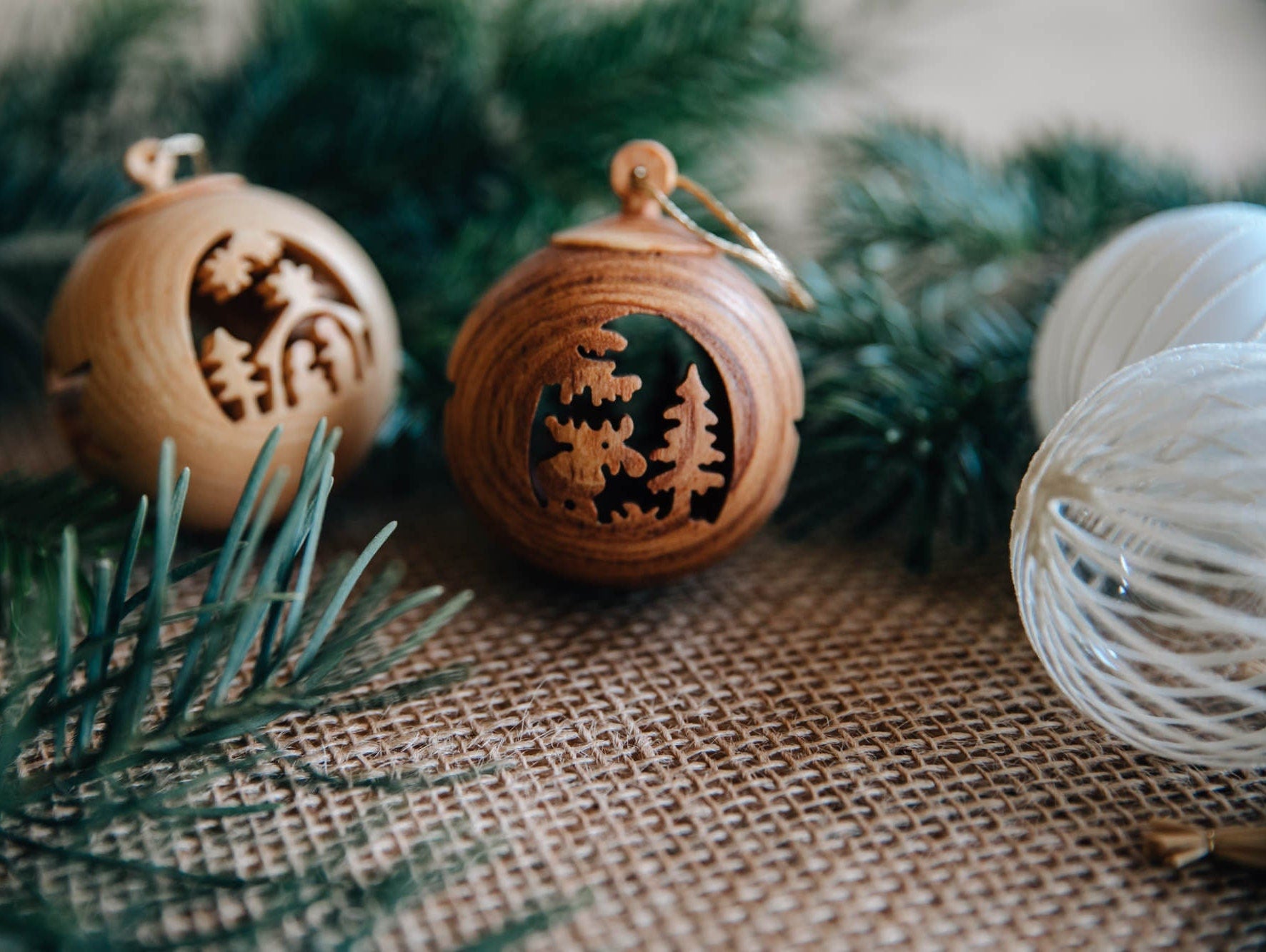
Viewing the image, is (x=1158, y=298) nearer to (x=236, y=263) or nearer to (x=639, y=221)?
(x=639, y=221)

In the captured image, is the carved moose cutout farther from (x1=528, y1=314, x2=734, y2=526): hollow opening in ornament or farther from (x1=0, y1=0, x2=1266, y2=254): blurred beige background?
(x1=0, y1=0, x2=1266, y2=254): blurred beige background

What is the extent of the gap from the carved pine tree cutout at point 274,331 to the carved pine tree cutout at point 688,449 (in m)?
0.17

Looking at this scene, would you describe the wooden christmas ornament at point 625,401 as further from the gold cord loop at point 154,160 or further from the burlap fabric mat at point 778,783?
the gold cord loop at point 154,160

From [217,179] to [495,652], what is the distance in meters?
0.27

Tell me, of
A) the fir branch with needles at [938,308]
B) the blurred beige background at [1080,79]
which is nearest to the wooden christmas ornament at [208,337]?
the fir branch with needles at [938,308]

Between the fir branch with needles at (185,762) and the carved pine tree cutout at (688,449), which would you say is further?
the carved pine tree cutout at (688,449)

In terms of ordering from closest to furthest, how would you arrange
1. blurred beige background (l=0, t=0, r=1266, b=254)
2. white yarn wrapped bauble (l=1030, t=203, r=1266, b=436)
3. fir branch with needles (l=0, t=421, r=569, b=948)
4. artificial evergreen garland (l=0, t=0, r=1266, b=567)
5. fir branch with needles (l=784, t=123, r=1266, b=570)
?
1. fir branch with needles (l=0, t=421, r=569, b=948)
2. white yarn wrapped bauble (l=1030, t=203, r=1266, b=436)
3. fir branch with needles (l=784, t=123, r=1266, b=570)
4. artificial evergreen garland (l=0, t=0, r=1266, b=567)
5. blurred beige background (l=0, t=0, r=1266, b=254)

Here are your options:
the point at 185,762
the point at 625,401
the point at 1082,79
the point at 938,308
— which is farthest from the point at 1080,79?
the point at 185,762

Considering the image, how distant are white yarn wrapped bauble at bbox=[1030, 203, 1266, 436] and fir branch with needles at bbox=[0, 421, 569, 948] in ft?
0.96

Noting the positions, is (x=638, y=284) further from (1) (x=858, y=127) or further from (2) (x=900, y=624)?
(1) (x=858, y=127)

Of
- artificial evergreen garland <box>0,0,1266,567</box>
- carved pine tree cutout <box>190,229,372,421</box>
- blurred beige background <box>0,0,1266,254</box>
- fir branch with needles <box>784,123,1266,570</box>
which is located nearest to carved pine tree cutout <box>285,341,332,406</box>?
carved pine tree cutout <box>190,229,372,421</box>

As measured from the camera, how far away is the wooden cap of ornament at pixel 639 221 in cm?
45

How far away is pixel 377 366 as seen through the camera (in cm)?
51

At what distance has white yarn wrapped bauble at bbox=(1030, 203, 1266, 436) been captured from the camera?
0.40 metres
